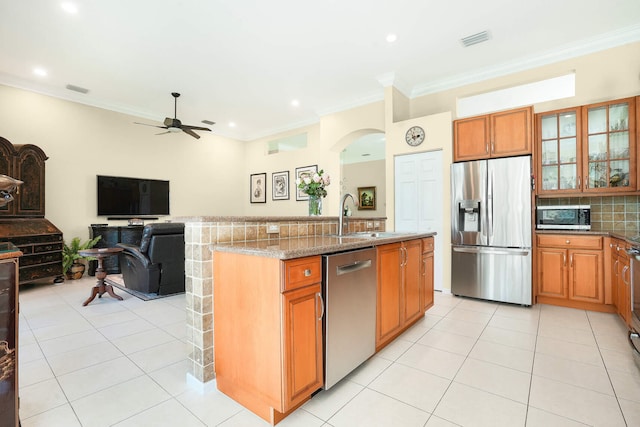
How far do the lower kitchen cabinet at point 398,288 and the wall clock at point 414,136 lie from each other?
201 cm

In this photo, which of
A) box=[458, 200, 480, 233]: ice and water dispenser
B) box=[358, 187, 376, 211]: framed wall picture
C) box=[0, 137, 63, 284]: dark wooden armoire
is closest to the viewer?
box=[458, 200, 480, 233]: ice and water dispenser

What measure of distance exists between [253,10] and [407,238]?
108 inches

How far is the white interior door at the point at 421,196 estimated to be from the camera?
4.19 m

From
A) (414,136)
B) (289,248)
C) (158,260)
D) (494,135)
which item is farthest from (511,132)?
(158,260)

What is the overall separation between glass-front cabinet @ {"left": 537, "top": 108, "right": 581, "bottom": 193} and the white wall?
256 inches

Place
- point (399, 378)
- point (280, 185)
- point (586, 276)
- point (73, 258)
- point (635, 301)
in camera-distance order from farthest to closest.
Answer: point (280, 185) < point (73, 258) < point (586, 276) < point (635, 301) < point (399, 378)

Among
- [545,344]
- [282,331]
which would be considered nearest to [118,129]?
[282,331]

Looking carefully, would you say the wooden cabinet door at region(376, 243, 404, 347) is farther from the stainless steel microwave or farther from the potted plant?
the potted plant

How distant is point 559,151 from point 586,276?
1483 millimetres

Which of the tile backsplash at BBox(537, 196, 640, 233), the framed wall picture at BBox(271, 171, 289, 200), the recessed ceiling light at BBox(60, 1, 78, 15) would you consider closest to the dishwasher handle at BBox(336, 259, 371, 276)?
the tile backsplash at BBox(537, 196, 640, 233)

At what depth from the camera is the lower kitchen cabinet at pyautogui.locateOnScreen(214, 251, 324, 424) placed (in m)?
1.47

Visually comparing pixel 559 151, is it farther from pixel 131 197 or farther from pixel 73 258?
pixel 73 258

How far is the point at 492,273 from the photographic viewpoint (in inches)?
143

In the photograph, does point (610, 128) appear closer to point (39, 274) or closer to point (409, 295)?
point (409, 295)
